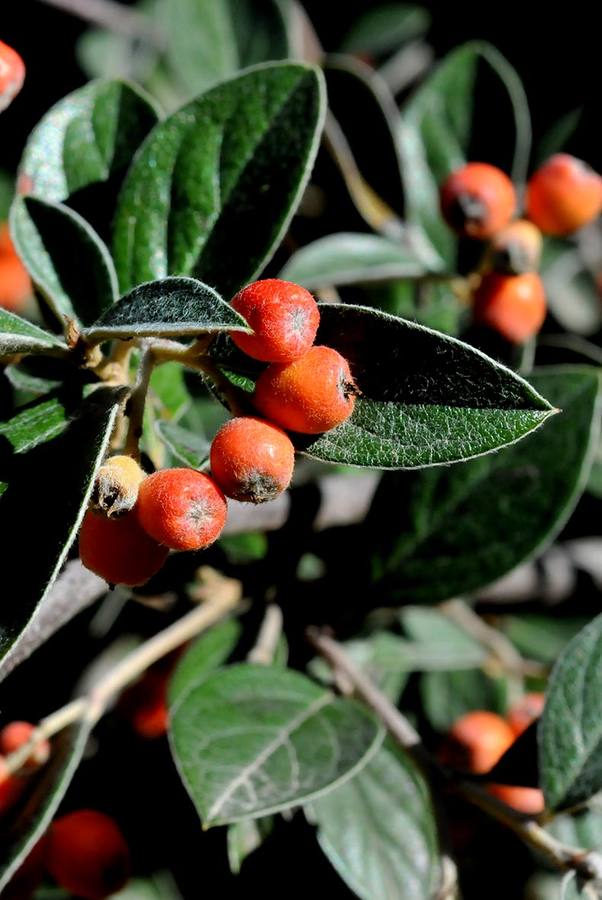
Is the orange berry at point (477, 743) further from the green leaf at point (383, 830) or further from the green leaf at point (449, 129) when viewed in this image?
the green leaf at point (449, 129)

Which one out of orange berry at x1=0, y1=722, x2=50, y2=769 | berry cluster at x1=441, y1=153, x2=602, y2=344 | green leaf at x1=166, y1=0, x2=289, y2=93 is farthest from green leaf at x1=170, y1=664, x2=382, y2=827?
green leaf at x1=166, y1=0, x2=289, y2=93

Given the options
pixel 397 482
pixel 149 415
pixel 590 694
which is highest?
pixel 149 415

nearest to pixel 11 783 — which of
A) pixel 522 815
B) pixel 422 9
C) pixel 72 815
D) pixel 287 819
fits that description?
pixel 72 815

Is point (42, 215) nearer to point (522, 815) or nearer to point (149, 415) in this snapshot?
point (149, 415)

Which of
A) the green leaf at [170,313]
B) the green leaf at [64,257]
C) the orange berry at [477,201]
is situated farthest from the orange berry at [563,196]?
the green leaf at [170,313]

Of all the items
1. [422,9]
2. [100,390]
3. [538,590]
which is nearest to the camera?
[100,390]

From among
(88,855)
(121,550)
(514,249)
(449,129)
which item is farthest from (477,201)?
(88,855)
